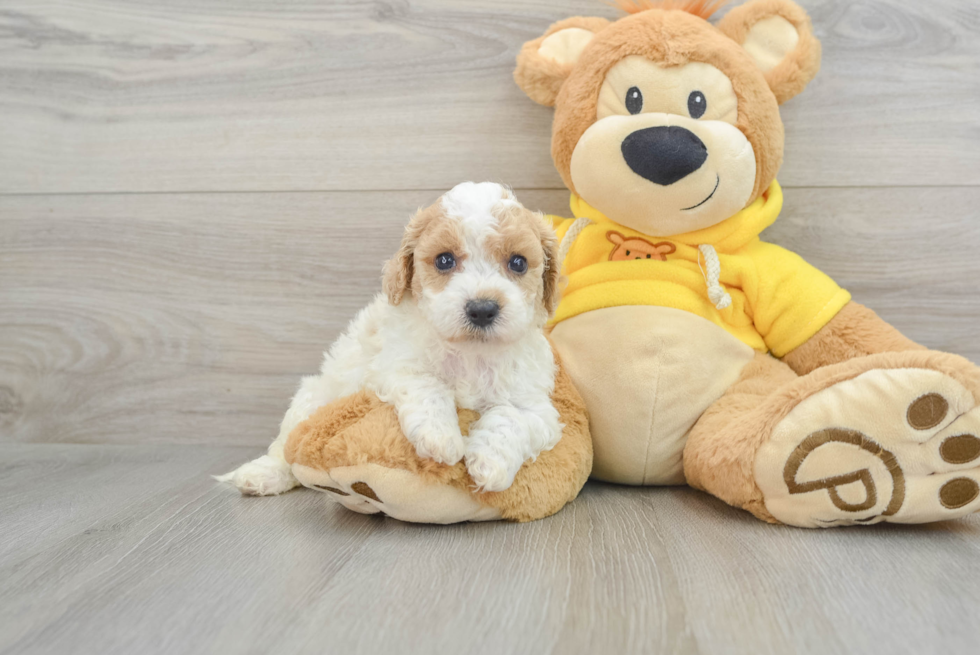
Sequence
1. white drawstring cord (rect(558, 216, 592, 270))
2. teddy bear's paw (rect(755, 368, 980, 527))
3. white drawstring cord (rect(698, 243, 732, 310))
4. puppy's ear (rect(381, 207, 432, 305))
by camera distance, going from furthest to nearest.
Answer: white drawstring cord (rect(558, 216, 592, 270)) < white drawstring cord (rect(698, 243, 732, 310)) < puppy's ear (rect(381, 207, 432, 305)) < teddy bear's paw (rect(755, 368, 980, 527))

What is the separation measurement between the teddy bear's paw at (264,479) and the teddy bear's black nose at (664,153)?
2.48 feet

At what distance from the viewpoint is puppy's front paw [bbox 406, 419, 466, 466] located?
2.75 ft

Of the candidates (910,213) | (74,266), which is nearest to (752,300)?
(910,213)

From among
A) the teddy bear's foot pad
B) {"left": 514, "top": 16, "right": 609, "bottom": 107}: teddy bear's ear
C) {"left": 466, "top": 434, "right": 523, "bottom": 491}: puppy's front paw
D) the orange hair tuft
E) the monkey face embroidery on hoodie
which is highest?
the orange hair tuft

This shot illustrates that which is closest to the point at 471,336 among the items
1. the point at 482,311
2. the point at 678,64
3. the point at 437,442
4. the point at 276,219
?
the point at 482,311

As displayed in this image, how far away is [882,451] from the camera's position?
83 centimetres

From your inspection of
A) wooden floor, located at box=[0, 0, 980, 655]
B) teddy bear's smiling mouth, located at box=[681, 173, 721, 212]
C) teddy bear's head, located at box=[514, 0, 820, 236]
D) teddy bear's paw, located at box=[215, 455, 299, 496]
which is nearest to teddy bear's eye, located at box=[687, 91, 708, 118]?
teddy bear's head, located at box=[514, 0, 820, 236]

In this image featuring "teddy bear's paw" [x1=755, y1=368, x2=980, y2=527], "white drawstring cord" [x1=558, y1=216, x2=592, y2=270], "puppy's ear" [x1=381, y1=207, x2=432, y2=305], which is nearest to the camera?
"teddy bear's paw" [x1=755, y1=368, x2=980, y2=527]

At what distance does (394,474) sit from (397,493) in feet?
0.09

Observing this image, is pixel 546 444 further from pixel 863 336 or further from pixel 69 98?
pixel 69 98

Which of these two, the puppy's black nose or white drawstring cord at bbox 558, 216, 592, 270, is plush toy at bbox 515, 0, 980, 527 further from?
the puppy's black nose

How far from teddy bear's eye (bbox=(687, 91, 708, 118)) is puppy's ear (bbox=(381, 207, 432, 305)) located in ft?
1.44

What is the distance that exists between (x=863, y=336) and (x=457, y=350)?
2.11 ft

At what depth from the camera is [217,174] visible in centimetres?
139
